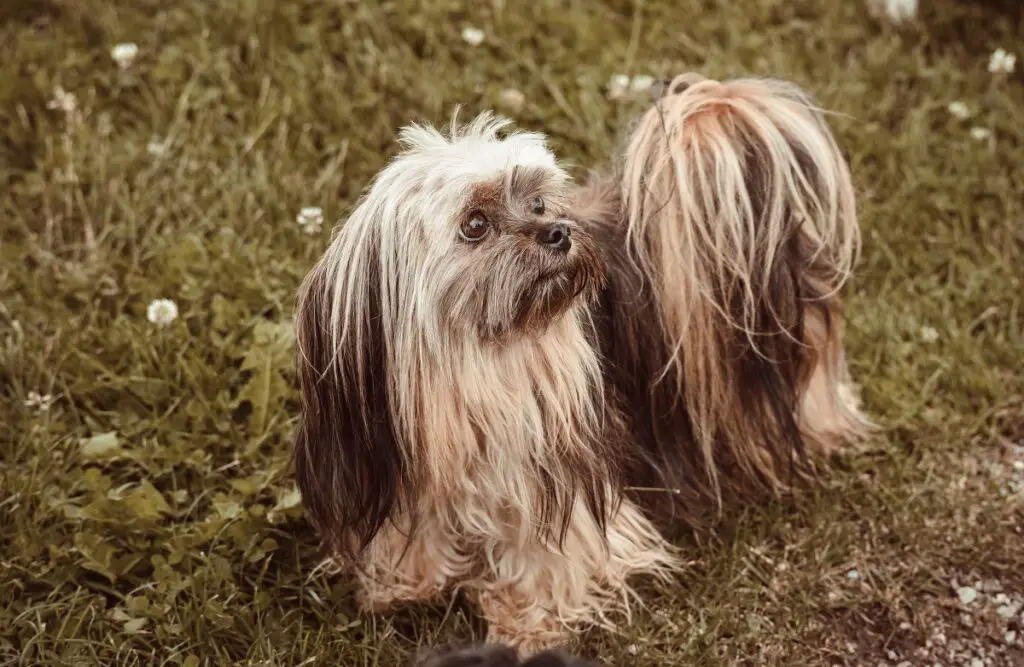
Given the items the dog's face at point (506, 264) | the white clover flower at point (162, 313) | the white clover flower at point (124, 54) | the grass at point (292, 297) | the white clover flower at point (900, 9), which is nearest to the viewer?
the dog's face at point (506, 264)

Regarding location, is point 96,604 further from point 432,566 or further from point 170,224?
point 170,224

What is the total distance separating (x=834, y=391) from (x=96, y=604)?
2039 millimetres

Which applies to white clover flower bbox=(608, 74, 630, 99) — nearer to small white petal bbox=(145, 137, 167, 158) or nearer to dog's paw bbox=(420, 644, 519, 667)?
small white petal bbox=(145, 137, 167, 158)

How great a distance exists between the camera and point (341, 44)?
4523 mm

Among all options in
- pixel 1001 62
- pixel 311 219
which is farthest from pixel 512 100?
pixel 1001 62

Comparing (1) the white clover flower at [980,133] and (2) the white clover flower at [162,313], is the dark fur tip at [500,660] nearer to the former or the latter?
(2) the white clover flower at [162,313]

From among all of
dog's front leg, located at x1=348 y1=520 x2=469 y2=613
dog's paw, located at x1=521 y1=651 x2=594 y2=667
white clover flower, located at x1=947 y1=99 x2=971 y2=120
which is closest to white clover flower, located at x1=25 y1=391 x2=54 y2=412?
dog's front leg, located at x1=348 y1=520 x2=469 y2=613

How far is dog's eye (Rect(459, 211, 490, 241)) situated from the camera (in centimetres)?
238

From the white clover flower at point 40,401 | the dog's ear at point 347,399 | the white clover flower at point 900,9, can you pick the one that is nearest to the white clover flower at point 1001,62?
the white clover flower at point 900,9

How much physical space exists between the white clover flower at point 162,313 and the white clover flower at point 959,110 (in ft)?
9.46

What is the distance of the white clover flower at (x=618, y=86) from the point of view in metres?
4.27

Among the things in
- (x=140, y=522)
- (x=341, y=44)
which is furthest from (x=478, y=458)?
(x=341, y=44)

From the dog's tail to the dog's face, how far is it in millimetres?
440

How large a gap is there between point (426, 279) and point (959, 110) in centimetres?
279
